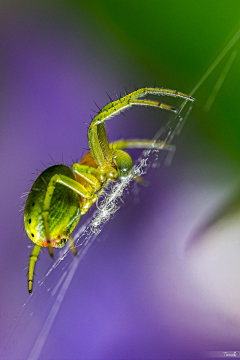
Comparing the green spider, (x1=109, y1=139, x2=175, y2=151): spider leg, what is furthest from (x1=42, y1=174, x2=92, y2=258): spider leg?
(x1=109, y1=139, x2=175, y2=151): spider leg

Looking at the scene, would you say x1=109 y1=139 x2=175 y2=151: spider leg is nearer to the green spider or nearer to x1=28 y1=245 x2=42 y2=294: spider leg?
the green spider

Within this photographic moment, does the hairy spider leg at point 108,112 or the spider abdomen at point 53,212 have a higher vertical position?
the hairy spider leg at point 108,112

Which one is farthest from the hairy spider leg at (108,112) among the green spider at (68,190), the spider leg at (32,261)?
the spider leg at (32,261)

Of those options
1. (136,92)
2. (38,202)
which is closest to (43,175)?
(38,202)

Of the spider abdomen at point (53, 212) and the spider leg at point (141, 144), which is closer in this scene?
the spider abdomen at point (53, 212)

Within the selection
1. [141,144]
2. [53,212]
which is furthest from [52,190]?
[141,144]

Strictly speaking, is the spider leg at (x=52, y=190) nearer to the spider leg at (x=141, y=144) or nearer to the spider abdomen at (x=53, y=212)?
the spider abdomen at (x=53, y=212)

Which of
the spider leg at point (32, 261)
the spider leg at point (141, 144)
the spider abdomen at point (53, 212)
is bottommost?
the spider leg at point (32, 261)

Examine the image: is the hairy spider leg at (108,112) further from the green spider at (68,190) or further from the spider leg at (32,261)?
the spider leg at (32,261)
